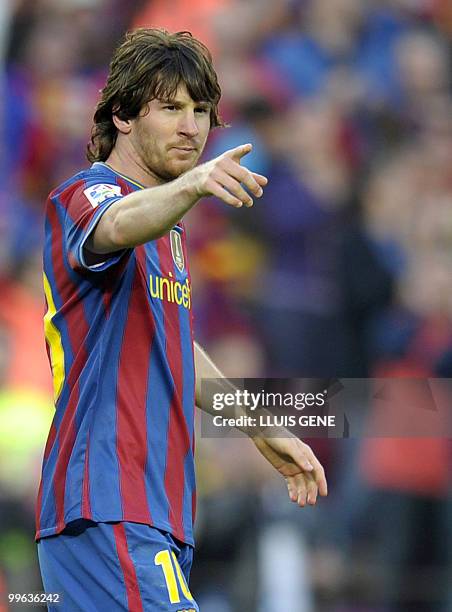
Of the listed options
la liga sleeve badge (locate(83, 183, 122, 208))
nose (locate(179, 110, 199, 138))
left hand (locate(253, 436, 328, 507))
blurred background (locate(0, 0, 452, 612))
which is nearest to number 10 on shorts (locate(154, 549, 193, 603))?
left hand (locate(253, 436, 328, 507))

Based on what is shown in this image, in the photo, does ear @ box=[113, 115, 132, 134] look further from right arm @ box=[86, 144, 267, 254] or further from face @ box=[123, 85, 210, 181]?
right arm @ box=[86, 144, 267, 254]

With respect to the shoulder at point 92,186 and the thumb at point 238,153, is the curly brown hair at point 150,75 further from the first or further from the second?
the thumb at point 238,153

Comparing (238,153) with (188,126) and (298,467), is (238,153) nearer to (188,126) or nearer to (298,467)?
(188,126)

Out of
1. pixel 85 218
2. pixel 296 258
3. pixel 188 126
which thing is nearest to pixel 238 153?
pixel 85 218

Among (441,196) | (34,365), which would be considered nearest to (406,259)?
(441,196)

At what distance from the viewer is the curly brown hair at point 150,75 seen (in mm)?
3666

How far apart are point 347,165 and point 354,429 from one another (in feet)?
7.05

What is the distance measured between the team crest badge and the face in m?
0.20

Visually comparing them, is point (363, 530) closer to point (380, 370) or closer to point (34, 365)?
point (380, 370)

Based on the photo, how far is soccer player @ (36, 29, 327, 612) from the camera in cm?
335

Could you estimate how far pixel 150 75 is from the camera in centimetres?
368

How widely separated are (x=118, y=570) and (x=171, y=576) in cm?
15

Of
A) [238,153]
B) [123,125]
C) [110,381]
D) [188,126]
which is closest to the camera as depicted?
[238,153]

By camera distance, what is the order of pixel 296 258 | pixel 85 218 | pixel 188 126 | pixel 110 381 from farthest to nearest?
1. pixel 296 258
2. pixel 188 126
3. pixel 110 381
4. pixel 85 218
